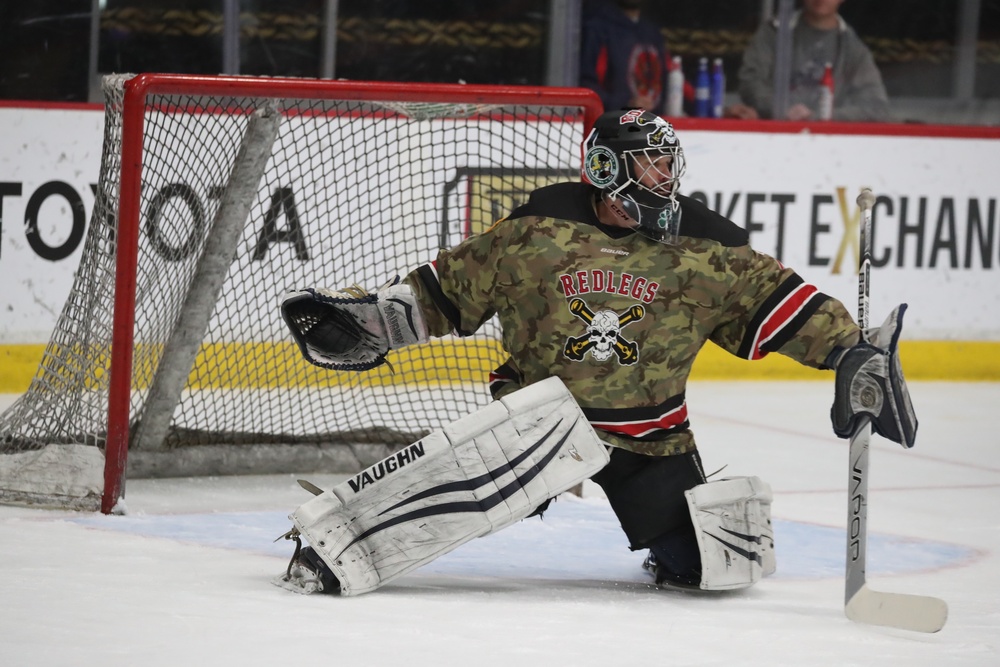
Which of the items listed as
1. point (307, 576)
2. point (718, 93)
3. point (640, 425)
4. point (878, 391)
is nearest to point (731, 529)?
point (640, 425)

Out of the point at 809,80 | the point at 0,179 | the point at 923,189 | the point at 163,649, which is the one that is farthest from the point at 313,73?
the point at 163,649

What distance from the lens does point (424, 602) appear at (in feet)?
9.07

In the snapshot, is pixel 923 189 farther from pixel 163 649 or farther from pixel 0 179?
pixel 163 649

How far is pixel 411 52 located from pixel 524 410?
12.0 ft

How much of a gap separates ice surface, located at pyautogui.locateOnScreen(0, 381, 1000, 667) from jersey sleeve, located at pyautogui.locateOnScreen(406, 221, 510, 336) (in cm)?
52

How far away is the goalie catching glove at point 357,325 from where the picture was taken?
9.82 feet

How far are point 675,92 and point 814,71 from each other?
0.64 m

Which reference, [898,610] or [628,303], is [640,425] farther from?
[898,610]

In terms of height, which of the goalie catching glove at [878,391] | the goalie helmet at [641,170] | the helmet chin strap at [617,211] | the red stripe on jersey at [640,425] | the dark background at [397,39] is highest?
the dark background at [397,39]

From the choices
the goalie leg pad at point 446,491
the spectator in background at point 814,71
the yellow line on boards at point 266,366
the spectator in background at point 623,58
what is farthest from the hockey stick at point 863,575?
the spectator in background at point 814,71

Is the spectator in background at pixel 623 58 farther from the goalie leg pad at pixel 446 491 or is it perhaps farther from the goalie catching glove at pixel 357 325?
the goalie leg pad at pixel 446 491

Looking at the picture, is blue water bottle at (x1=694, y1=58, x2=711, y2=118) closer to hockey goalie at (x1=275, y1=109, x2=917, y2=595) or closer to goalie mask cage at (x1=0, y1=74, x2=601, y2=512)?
goalie mask cage at (x1=0, y1=74, x2=601, y2=512)

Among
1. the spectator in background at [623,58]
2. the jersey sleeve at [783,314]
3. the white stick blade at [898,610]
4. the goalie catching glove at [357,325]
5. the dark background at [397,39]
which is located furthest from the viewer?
the spectator in background at [623,58]

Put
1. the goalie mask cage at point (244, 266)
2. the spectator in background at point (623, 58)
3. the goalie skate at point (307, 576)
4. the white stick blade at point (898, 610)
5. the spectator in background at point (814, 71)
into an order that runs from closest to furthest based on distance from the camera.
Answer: the white stick blade at point (898, 610), the goalie skate at point (307, 576), the goalie mask cage at point (244, 266), the spectator in background at point (623, 58), the spectator in background at point (814, 71)
